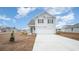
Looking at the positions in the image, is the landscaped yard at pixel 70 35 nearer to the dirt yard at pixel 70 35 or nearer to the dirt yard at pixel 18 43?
the dirt yard at pixel 70 35

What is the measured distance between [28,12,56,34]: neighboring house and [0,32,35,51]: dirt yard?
19cm

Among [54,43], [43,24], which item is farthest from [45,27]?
[54,43]

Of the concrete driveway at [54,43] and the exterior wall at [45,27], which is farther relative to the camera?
the exterior wall at [45,27]

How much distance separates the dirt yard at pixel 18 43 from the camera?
3.62m

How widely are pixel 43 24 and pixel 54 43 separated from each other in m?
0.46

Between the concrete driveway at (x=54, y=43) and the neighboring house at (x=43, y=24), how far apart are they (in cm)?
13

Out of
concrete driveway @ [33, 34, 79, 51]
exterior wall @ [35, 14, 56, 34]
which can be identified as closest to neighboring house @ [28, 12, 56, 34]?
exterior wall @ [35, 14, 56, 34]

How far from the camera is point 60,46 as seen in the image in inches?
143

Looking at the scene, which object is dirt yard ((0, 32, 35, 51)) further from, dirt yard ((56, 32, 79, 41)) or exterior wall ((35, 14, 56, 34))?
dirt yard ((56, 32, 79, 41))

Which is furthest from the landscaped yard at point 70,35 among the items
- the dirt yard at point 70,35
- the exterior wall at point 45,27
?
the exterior wall at point 45,27

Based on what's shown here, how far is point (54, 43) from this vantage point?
366cm
